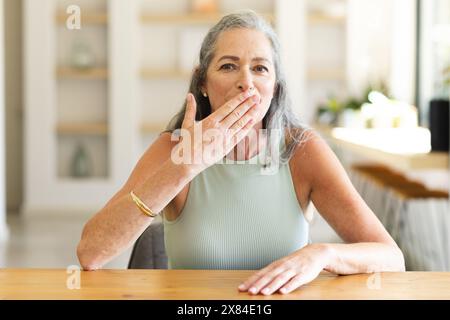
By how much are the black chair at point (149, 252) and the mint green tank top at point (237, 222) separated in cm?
15

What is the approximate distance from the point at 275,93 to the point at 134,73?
633cm

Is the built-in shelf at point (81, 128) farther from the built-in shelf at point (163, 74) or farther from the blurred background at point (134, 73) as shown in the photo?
the built-in shelf at point (163, 74)

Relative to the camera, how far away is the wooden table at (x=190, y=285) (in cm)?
136

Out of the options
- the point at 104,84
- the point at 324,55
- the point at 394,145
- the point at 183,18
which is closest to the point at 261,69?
the point at 394,145

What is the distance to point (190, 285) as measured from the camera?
56.4 inches

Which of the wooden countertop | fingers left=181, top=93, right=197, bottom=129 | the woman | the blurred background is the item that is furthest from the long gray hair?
the blurred background

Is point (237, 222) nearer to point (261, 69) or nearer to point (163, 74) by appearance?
point (261, 69)

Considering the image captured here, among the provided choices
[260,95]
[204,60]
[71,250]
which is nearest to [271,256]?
[260,95]

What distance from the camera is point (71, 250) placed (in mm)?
6074

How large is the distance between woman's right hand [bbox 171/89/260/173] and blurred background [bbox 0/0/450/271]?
19.3 ft

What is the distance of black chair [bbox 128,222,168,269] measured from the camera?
6.89ft

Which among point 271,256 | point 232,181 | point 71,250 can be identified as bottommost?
point 71,250
